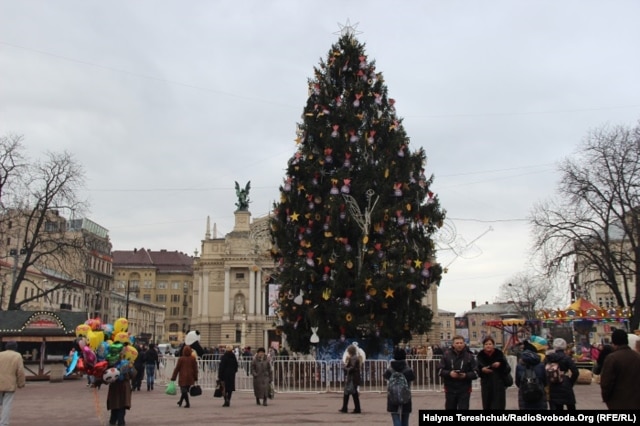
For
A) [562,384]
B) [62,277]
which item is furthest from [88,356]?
[62,277]

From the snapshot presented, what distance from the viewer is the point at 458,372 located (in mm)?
9586

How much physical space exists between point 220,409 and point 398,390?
7715 mm

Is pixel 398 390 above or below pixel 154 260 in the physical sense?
below

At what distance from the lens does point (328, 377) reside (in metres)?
22.0

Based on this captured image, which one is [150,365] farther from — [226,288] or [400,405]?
[226,288]

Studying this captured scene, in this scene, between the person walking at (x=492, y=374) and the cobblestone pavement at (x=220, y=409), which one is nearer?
the person walking at (x=492, y=374)

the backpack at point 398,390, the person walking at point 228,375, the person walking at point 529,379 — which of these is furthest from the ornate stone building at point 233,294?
the person walking at point 529,379

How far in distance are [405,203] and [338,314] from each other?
4791 millimetres

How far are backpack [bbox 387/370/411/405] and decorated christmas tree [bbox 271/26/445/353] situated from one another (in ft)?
39.9

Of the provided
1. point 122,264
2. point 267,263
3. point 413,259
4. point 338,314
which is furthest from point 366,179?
point 122,264

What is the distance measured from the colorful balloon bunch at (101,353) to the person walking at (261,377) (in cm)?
542

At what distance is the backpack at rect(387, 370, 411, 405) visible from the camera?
10.1 metres

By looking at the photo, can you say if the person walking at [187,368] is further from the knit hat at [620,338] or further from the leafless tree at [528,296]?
the leafless tree at [528,296]

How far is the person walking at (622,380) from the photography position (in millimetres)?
7598
